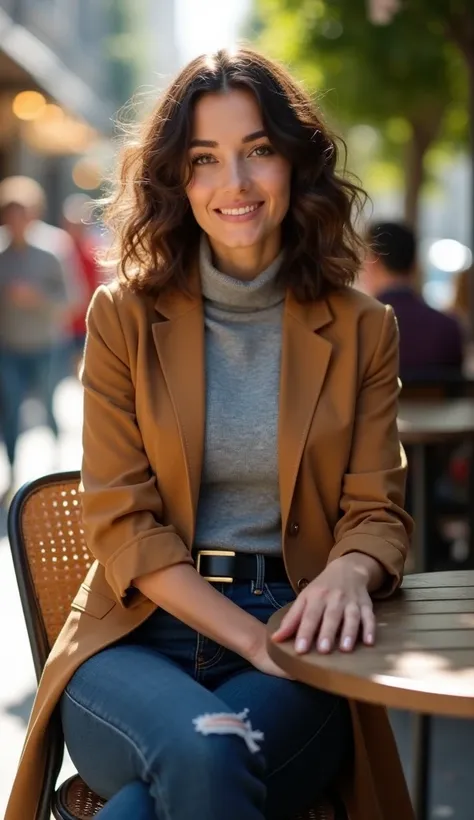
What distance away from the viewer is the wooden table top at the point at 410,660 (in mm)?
1881

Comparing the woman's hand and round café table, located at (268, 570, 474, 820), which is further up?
the woman's hand

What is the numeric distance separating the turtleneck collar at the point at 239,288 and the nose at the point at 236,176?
20 centimetres

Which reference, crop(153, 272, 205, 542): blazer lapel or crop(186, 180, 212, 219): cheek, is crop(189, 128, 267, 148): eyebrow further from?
crop(153, 272, 205, 542): blazer lapel

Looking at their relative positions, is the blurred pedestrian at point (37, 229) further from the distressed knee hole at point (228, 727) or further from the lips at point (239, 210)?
the distressed knee hole at point (228, 727)

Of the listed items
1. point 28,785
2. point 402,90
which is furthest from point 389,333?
point 402,90

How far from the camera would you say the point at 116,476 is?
2.61 meters

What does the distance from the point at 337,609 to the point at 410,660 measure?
260 mm

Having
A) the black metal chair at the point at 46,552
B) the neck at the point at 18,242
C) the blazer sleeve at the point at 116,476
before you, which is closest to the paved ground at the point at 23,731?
the black metal chair at the point at 46,552

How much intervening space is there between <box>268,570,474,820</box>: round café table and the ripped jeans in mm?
156

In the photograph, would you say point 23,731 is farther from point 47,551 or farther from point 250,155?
point 250,155

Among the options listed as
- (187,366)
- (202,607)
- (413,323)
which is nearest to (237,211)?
(187,366)

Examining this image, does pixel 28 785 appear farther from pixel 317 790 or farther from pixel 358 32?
pixel 358 32

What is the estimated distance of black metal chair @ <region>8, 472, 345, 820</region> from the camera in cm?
280

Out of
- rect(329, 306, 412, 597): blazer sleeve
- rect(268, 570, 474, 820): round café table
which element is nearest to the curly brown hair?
rect(329, 306, 412, 597): blazer sleeve
